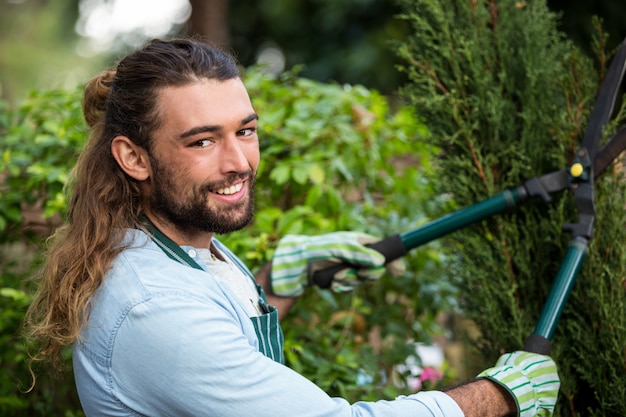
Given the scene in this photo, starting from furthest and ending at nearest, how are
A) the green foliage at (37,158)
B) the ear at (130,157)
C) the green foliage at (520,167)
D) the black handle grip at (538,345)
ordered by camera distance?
the green foliage at (37,158) < the green foliage at (520,167) < the black handle grip at (538,345) < the ear at (130,157)

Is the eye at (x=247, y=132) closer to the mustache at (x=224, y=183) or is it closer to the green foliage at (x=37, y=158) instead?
the mustache at (x=224, y=183)

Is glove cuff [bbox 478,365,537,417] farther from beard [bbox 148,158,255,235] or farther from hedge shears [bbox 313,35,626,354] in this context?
beard [bbox 148,158,255,235]

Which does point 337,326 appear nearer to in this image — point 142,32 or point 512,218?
point 512,218

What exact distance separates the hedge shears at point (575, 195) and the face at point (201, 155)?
91 centimetres

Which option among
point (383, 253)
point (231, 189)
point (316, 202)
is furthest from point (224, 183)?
point (316, 202)

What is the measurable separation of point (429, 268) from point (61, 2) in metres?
12.5

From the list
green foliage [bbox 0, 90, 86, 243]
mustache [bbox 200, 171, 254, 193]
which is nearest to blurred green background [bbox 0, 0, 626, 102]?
green foliage [bbox 0, 90, 86, 243]

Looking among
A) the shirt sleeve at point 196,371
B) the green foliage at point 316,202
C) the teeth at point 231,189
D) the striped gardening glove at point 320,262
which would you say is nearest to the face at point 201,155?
the teeth at point 231,189

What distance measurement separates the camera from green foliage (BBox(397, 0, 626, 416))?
2623 millimetres

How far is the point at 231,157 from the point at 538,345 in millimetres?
1066

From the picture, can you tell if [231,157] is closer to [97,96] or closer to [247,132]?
[247,132]

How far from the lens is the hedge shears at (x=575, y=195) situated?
2461 mm

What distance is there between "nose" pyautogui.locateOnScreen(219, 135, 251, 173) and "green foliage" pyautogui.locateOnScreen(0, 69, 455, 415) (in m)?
1.11

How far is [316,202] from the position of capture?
12.1ft
